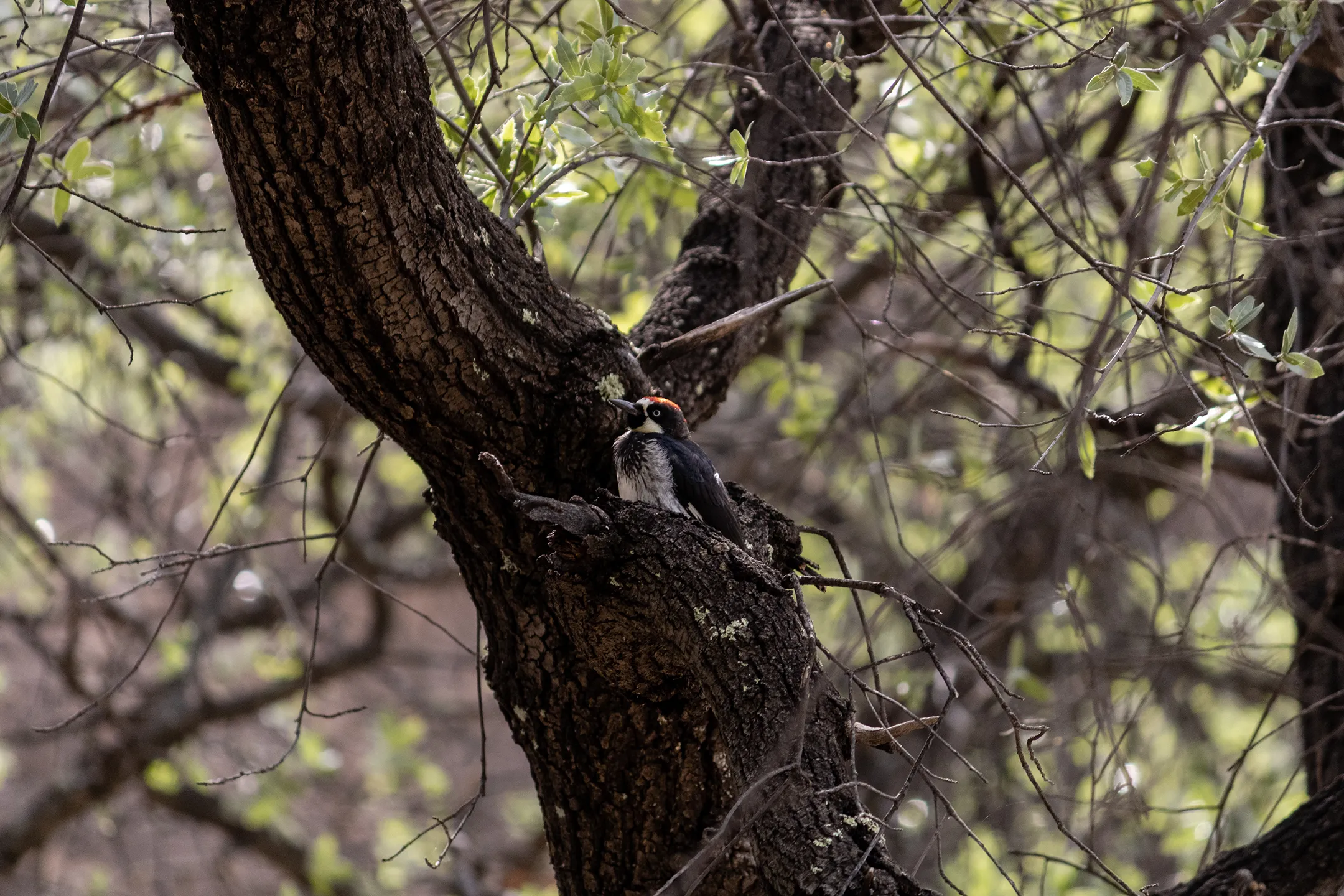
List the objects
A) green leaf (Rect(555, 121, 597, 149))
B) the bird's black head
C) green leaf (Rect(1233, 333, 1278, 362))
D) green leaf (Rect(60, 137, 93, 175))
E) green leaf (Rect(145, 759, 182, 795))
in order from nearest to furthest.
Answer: green leaf (Rect(1233, 333, 1278, 362)), green leaf (Rect(60, 137, 93, 175)), the bird's black head, green leaf (Rect(555, 121, 597, 149)), green leaf (Rect(145, 759, 182, 795))

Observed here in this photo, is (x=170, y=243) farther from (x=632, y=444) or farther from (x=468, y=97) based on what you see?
(x=632, y=444)

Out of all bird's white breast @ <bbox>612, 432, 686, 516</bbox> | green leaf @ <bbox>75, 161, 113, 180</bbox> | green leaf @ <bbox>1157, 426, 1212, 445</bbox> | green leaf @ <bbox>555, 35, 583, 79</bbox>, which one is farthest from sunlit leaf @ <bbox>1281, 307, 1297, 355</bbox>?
green leaf @ <bbox>75, 161, 113, 180</bbox>

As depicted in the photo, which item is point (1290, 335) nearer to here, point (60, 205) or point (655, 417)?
point (655, 417)

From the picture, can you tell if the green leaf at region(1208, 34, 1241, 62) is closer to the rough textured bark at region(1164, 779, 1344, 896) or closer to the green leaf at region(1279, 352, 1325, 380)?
the green leaf at region(1279, 352, 1325, 380)

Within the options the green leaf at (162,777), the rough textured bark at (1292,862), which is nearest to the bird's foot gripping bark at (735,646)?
the rough textured bark at (1292,862)

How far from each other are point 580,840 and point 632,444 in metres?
0.99

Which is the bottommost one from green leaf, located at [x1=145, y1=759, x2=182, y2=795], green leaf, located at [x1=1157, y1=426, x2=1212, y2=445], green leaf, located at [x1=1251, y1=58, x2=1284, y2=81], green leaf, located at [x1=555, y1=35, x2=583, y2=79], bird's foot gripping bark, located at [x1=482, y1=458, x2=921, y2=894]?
bird's foot gripping bark, located at [x1=482, y1=458, x2=921, y2=894]

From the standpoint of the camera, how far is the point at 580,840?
2.78 m

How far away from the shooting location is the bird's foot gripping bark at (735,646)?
231 centimetres

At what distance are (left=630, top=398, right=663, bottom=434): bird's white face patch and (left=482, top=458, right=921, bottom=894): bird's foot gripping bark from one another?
0.54 m

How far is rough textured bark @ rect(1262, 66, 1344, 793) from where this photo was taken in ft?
12.2

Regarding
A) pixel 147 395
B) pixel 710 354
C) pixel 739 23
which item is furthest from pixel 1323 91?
pixel 147 395

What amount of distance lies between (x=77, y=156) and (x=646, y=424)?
5.06ft

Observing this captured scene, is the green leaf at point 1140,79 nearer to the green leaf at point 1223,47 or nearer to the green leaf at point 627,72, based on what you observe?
the green leaf at point 1223,47
